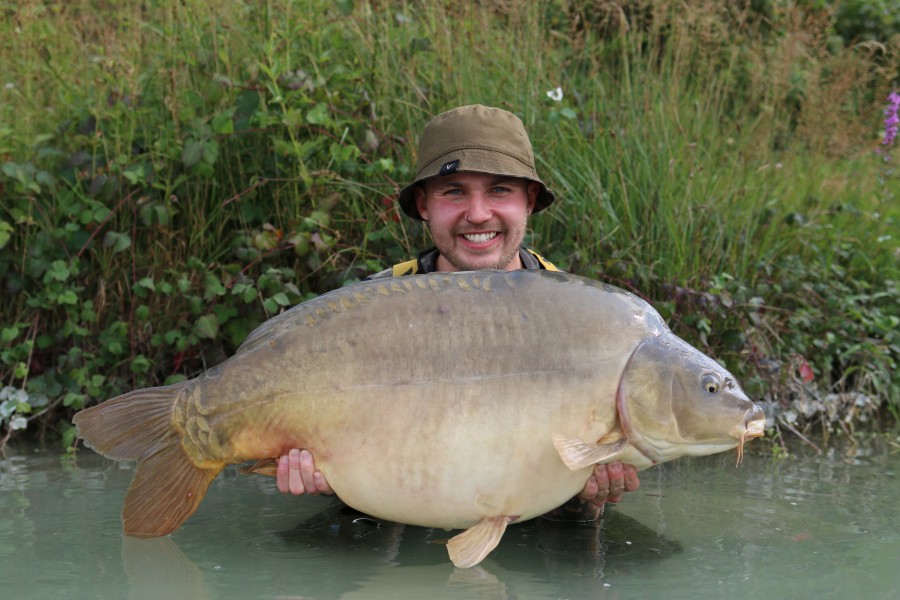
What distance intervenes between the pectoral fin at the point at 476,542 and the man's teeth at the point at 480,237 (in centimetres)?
104

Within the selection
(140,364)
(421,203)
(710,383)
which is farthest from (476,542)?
(140,364)

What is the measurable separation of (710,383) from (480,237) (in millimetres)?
1073

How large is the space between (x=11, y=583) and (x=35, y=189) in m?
1.87

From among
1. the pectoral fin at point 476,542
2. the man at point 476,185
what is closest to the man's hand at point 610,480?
the pectoral fin at point 476,542

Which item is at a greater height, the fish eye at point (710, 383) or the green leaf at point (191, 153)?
the green leaf at point (191, 153)

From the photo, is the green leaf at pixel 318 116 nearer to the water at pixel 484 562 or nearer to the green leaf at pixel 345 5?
the green leaf at pixel 345 5

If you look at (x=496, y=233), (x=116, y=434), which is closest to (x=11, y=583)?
(x=116, y=434)

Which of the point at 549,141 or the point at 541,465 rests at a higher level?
the point at 549,141

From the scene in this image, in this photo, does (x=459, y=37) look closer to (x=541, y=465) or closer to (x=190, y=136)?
(x=190, y=136)

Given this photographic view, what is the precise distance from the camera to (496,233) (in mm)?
3059

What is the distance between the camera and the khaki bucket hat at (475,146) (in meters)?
2.95

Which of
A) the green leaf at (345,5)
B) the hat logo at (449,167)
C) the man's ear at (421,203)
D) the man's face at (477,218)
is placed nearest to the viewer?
the hat logo at (449,167)

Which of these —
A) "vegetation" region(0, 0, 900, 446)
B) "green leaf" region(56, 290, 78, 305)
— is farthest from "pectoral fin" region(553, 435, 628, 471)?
"green leaf" region(56, 290, 78, 305)

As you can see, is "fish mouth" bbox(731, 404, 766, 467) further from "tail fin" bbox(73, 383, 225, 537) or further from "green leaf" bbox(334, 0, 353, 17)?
"green leaf" bbox(334, 0, 353, 17)
